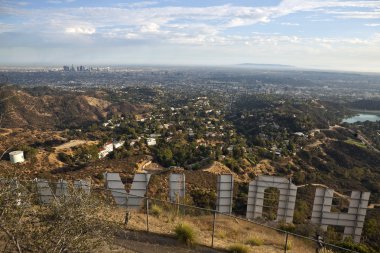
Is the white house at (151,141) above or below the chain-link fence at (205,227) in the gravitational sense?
below

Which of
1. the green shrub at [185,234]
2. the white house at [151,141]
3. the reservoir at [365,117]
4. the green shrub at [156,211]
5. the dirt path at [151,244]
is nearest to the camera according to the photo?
the dirt path at [151,244]

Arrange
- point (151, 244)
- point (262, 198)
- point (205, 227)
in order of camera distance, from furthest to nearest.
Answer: point (262, 198), point (205, 227), point (151, 244)

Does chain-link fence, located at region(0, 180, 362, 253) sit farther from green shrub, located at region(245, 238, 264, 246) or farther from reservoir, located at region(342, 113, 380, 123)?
reservoir, located at region(342, 113, 380, 123)

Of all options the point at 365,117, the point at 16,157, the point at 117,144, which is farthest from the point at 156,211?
the point at 365,117

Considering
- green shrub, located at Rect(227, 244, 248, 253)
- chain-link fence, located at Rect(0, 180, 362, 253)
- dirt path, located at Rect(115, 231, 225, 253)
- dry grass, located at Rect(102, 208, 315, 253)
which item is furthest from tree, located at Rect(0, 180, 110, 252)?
green shrub, located at Rect(227, 244, 248, 253)

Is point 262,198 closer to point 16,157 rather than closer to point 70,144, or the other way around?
point 16,157

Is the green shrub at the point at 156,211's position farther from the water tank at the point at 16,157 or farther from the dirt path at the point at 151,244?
the water tank at the point at 16,157

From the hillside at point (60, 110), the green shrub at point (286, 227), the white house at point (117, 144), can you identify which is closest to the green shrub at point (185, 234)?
the green shrub at point (286, 227)
